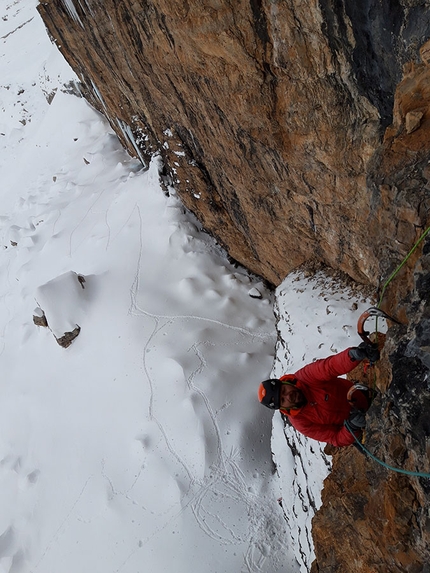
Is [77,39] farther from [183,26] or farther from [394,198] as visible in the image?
[394,198]

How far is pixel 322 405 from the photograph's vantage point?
4383 mm

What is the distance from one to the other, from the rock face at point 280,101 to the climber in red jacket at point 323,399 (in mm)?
1170

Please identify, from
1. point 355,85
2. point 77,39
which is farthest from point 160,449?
point 77,39

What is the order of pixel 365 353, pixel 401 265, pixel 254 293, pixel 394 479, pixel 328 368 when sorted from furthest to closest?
1. pixel 254 293
2. pixel 328 368
3. pixel 365 353
4. pixel 401 265
5. pixel 394 479

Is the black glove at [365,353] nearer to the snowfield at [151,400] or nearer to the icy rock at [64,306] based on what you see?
the snowfield at [151,400]

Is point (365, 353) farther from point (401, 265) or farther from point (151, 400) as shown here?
point (151, 400)

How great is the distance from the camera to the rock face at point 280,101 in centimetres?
397

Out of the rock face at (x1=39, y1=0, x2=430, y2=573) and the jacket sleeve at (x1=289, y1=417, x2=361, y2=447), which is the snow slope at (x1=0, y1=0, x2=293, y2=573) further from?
the jacket sleeve at (x1=289, y1=417, x2=361, y2=447)

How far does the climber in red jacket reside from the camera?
4.05 m

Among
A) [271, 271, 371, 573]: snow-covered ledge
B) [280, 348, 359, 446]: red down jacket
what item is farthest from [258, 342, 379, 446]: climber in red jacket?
[271, 271, 371, 573]: snow-covered ledge

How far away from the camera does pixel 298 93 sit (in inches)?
191

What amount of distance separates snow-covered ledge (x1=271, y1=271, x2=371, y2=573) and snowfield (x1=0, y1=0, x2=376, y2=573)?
3cm

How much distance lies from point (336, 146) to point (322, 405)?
297cm

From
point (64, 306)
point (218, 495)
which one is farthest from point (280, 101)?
point (64, 306)
